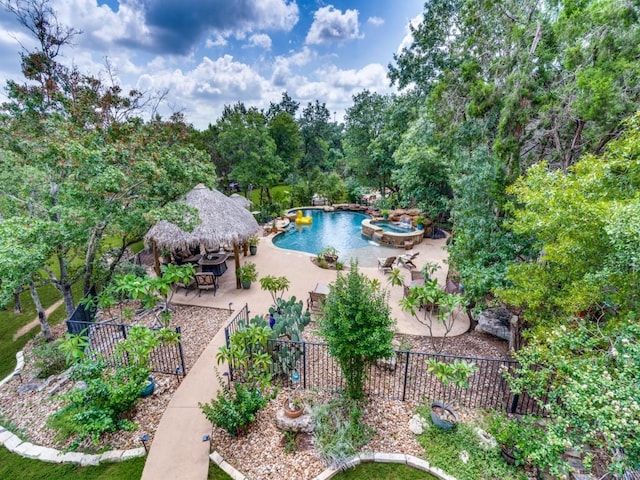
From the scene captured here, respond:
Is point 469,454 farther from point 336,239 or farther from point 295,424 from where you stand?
point 336,239

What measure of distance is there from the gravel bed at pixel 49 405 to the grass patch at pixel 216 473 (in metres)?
1.57

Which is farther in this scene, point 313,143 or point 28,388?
point 313,143

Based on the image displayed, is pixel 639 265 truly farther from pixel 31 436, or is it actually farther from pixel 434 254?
pixel 434 254

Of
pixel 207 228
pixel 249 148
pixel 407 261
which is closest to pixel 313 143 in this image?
pixel 249 148

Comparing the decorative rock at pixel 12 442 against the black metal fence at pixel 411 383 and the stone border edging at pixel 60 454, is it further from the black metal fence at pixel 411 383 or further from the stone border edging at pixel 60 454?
the black metal fence at pixel 411 383

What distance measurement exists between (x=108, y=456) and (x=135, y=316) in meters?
5.22

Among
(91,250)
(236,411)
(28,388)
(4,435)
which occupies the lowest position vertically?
(4,435)

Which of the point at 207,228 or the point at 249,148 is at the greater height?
the point at 249,148

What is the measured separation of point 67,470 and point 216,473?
274 centimetres

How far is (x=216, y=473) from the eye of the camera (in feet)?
16.5

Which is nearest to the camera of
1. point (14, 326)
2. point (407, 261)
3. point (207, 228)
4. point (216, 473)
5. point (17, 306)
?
point (216, 473)

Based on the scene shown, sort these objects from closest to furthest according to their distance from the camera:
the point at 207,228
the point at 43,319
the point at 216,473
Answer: the point at 216,473 < the point at 43,319 < the point at 207,228

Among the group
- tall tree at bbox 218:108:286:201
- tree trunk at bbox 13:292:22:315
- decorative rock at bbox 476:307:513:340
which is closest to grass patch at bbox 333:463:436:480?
decorative rock at bbox 476:307:513:340

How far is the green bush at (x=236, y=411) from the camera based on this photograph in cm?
537
